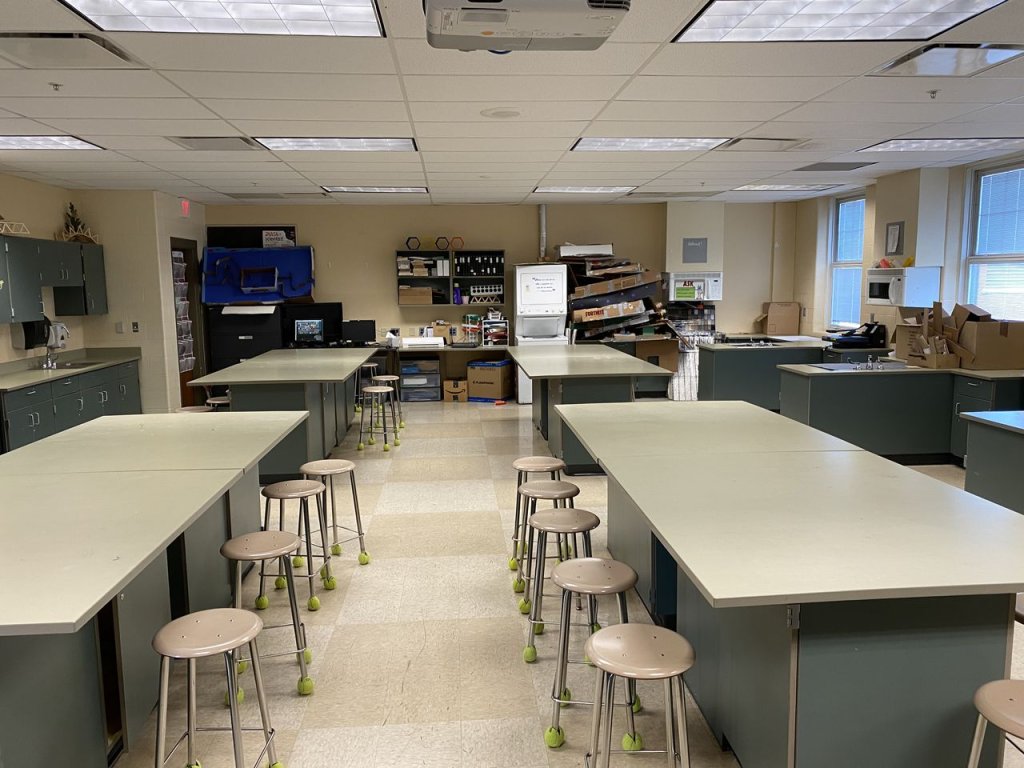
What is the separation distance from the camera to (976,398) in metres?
5.89

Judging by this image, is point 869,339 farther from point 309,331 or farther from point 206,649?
point 206,649

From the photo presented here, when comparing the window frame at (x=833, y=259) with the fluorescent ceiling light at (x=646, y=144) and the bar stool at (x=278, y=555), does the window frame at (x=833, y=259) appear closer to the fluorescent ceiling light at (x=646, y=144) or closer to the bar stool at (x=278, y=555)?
the fluorescent ceiling light at (x=646, y=144)

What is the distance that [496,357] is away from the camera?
1009 centimetres

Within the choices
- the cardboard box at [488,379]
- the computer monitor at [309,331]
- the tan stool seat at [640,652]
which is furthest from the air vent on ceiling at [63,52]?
the cardboard box at [488,379]

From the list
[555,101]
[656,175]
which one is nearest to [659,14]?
[555,101]

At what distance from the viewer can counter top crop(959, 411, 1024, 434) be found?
4020mm

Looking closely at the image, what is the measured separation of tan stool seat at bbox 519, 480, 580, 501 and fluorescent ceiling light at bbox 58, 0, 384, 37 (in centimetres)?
213

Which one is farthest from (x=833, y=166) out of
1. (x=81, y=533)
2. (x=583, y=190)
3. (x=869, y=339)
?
(x=81, y=533)

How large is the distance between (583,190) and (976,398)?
4442 millimetres

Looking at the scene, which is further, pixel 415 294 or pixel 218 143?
pixel 415 294

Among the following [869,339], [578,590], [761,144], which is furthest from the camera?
[869,339]

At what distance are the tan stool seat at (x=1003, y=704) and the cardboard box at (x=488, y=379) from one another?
7806mm

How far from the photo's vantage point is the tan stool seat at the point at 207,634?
2121 millimetres

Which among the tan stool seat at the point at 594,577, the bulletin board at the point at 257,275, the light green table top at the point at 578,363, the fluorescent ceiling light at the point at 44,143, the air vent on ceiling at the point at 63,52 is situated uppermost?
the fluorescent ceiling light at the point at 44,143
